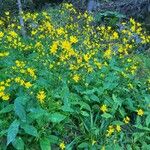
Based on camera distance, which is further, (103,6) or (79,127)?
(103,6)

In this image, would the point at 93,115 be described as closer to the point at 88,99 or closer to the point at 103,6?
the point at 88,99

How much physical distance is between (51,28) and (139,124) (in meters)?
2.40

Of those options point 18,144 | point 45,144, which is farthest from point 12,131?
point 45,144

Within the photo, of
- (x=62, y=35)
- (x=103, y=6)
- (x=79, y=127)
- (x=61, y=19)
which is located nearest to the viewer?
(x=79, y=127)

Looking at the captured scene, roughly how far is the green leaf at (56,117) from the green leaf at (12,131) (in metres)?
0.39

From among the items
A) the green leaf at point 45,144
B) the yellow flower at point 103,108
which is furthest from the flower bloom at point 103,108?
the green leaf at point 45,144

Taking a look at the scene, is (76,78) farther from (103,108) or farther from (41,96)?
(41,96)

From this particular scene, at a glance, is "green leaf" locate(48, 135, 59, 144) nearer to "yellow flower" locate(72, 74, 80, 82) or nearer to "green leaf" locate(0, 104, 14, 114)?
"green leaf" locate(0, 104, 14, 114)

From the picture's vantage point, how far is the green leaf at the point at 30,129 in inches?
185

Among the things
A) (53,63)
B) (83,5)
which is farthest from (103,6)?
(53,63)

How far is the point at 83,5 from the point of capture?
1050 cm

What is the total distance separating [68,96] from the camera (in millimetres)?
5340

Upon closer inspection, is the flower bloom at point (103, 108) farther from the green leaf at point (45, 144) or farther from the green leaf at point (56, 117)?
the green leaf at point (45, 144)

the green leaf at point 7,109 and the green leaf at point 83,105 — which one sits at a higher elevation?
the green leaf at point 7,109
